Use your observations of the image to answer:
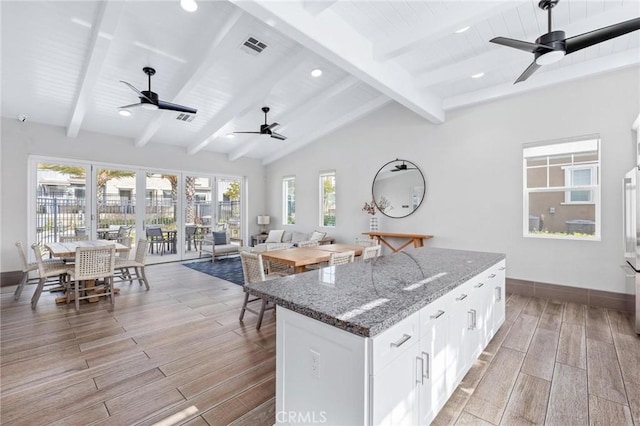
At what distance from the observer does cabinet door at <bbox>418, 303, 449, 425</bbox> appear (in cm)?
154

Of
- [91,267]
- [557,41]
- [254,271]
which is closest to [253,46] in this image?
[254,271]

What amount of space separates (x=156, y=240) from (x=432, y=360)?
726cm

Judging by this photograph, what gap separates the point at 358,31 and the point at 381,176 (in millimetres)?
3156

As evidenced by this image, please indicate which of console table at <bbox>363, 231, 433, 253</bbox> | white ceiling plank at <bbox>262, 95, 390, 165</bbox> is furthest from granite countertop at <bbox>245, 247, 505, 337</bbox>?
white ceiling plank at <bbox>262, 95, 390, 165</bbox>

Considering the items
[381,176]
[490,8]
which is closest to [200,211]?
[381,176]

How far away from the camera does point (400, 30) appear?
3439mm

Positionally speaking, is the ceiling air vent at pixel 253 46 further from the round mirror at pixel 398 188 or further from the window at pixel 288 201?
the window at pixel 288 201

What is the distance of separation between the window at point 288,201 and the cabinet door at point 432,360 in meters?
6.80

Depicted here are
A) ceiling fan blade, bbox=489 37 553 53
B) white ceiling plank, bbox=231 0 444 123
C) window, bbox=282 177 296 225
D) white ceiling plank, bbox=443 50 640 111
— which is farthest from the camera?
window, bbox=282 177 296 225

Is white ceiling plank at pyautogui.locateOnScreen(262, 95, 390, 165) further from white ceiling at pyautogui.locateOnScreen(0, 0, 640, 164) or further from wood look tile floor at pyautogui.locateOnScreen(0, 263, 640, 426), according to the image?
wood look tile floor at pyautogui.locateOnScreen(0, 263, 640, 426)

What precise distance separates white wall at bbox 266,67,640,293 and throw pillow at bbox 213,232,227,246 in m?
3.38

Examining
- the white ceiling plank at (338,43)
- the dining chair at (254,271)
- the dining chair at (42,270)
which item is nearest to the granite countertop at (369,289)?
the dining chair at (254,271)

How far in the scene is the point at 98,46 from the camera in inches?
142

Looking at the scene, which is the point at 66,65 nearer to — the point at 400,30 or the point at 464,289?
the point at 400,30
